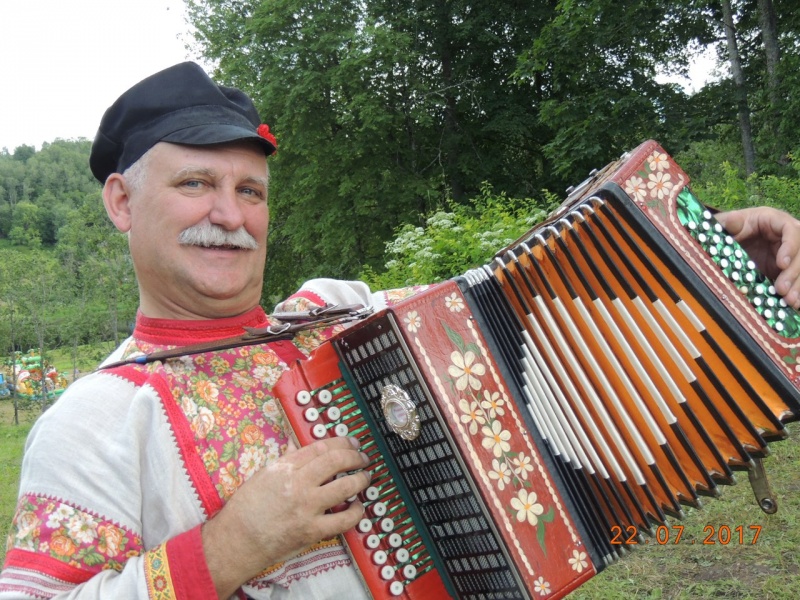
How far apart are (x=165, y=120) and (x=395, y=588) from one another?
123cm

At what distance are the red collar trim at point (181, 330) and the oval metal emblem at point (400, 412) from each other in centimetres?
52

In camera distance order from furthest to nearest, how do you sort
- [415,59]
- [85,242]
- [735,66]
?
[85,242] < [415,59] < [735,66]

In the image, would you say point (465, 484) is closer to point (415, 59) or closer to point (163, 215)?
point (163, 215)

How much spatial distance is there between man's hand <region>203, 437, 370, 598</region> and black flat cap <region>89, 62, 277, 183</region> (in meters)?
0.80

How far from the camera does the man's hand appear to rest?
4.56ft

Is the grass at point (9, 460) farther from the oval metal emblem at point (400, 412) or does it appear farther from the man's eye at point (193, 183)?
the oval metal emblem at point (400, 412)

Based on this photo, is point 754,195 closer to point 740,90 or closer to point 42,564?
point 740,90

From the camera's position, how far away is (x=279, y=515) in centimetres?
140

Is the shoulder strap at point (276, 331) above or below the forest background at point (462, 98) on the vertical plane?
below

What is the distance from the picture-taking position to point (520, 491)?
1412 mm

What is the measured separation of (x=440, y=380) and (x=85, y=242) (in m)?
20.2

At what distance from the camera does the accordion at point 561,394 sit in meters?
1.42

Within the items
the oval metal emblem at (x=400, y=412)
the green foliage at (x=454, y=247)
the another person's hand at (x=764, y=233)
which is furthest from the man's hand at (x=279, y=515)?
the green foliage at (x=454, y=247)

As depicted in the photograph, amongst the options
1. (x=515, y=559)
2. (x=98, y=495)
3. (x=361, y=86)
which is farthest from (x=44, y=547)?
(x=361, y=86)
